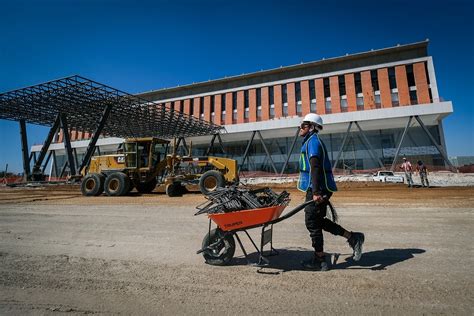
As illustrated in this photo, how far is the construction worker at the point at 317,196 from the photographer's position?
3236 millimetres

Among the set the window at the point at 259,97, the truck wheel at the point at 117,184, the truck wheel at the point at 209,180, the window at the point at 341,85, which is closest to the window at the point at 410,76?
the window at the point at 341,85

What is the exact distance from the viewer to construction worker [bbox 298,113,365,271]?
3.24 metres

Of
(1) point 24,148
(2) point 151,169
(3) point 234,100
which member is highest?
(3) point 234,100

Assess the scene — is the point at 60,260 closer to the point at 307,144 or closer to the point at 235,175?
the point at 307,144

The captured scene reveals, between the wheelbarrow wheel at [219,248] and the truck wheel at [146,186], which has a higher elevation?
the truck wheel at [146,186]

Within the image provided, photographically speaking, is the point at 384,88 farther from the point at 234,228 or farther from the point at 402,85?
the point at 234,228

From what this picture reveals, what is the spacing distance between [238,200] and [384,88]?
3147 centimetres

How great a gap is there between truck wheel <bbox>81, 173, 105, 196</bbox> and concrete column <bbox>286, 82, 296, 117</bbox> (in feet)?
79.7

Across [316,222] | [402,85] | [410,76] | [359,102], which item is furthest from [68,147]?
[410,76]

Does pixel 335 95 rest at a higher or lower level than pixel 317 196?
higher

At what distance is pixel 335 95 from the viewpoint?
1203 inches

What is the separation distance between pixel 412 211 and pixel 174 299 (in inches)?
295

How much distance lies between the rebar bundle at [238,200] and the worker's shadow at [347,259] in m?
0.85

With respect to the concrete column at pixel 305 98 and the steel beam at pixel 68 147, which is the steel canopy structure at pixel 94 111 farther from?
the concrete column at pixel 305 98
